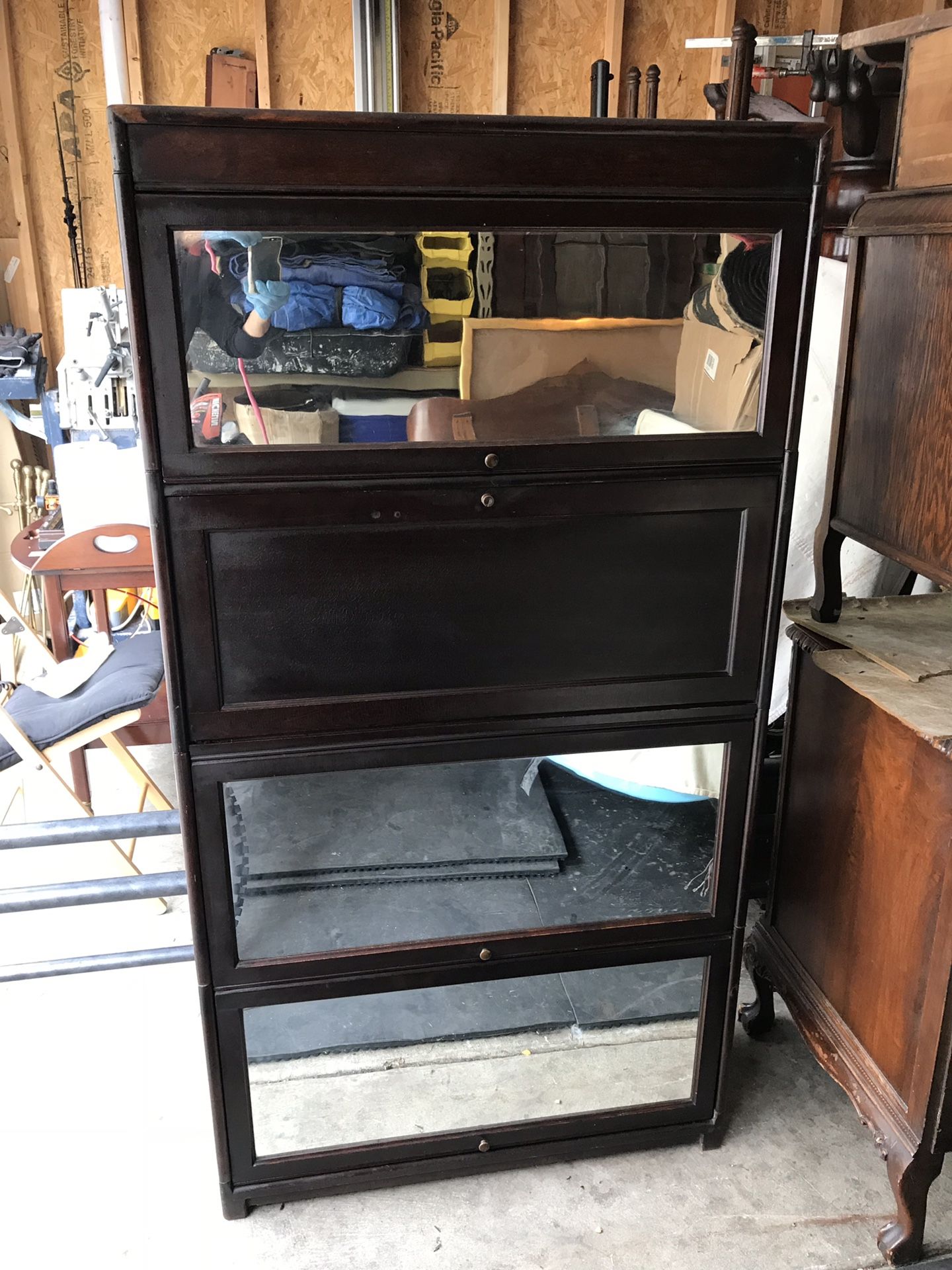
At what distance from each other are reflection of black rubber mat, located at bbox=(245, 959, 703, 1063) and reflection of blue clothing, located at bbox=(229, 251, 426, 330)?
1025 millimetres

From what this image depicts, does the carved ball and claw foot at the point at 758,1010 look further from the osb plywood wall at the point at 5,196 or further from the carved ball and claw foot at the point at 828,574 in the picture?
the osb plywood wall at the point at 5,196

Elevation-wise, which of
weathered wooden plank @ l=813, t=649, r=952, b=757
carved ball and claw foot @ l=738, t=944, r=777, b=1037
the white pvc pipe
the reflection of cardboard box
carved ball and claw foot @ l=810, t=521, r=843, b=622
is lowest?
carved ball and claw foot @ l=738, t=944, r=777, b=1037

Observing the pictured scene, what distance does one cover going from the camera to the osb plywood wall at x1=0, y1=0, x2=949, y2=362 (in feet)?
11.3

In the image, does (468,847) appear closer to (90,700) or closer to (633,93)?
(90,700)

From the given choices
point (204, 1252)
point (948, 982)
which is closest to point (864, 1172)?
point (948, 982)

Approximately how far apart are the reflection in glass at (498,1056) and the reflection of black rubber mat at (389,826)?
24 centimetres

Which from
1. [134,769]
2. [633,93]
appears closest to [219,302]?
[633,93]

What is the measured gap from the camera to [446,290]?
1.23 metres

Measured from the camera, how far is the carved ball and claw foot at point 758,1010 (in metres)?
1.97

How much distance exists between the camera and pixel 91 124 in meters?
3.55

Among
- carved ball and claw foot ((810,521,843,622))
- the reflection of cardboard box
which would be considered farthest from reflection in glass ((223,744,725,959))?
the reflection of cardboard box

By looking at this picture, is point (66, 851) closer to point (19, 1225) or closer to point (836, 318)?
point (19, 1225)

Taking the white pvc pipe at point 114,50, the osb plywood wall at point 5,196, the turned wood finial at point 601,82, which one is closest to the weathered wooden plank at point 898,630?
the turned wood finial at point 601,82

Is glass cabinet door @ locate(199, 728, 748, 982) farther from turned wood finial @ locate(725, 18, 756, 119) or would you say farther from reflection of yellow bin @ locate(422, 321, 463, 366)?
turned wood finial @ locate(725, 18, 756, 119)
